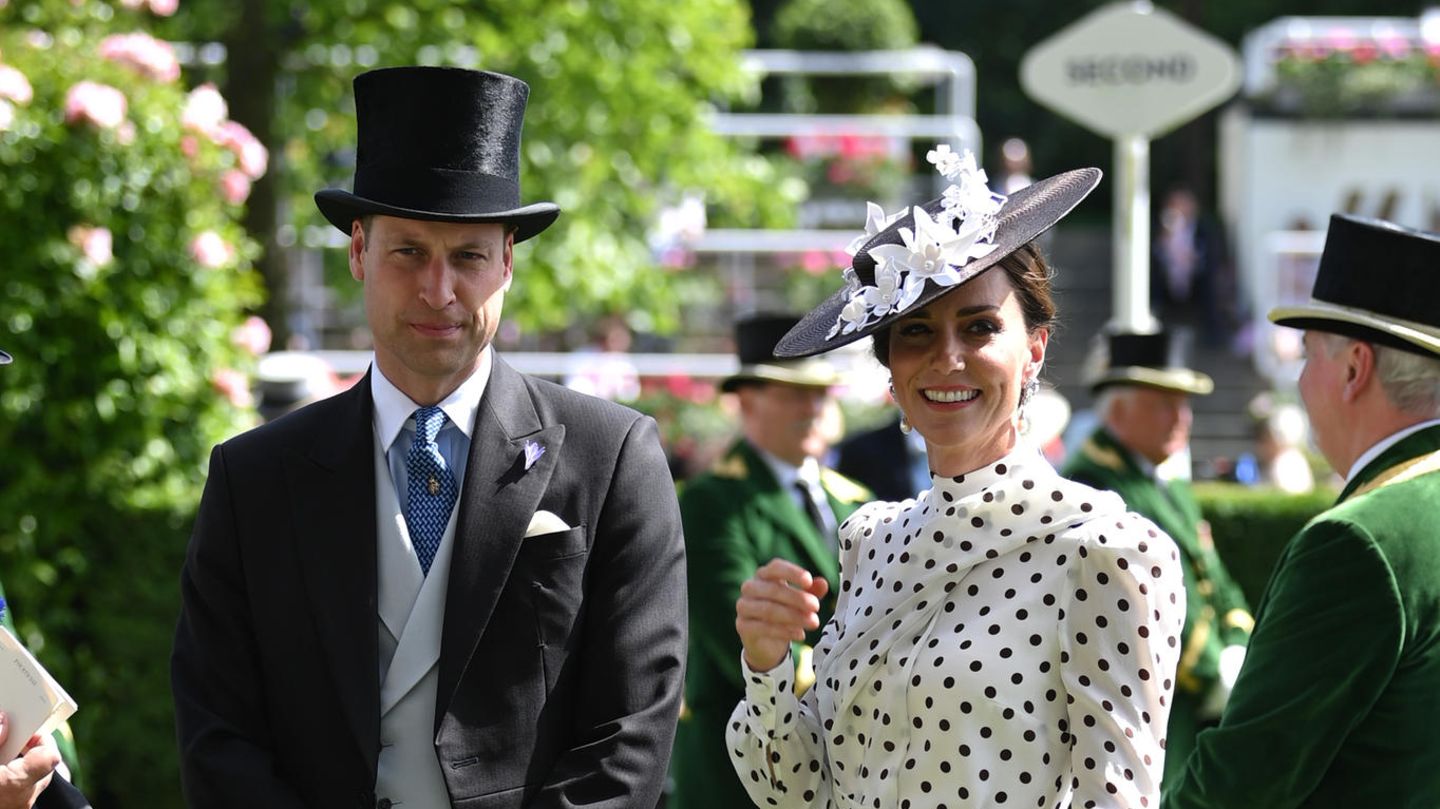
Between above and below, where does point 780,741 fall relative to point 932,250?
below

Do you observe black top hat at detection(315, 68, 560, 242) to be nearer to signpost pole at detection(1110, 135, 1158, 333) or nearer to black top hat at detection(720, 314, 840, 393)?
black top hat at detection(720, 314, 840, 393)

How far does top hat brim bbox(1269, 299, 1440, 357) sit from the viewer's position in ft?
10.7

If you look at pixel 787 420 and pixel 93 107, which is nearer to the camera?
pixel 787 420

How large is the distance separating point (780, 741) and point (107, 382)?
5581 mm

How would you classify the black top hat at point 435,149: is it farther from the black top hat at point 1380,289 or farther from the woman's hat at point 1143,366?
the woman's hat at point 1143,366

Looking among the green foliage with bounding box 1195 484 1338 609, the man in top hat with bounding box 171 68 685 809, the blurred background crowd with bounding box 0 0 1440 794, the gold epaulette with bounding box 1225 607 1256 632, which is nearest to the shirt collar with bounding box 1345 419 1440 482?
the man in top hat with bounding box 171 68 685 809

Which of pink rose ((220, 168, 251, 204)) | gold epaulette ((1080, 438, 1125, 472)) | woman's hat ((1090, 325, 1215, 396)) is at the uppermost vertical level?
pink rose ((220, 168, 251, 204))

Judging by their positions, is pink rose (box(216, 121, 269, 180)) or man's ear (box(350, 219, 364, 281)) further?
pink rose (box(216, 121, 269, 180))

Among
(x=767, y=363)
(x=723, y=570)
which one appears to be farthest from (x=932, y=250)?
(x=767, y=363)

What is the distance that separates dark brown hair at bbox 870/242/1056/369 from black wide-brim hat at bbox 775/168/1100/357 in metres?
0.05

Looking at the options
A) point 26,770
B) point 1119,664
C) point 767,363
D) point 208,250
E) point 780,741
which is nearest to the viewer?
point 1119,664

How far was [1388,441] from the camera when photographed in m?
3.28

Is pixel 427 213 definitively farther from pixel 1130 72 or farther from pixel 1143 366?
pixel 1130 72

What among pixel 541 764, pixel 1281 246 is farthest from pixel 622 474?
pixel 1281 246
